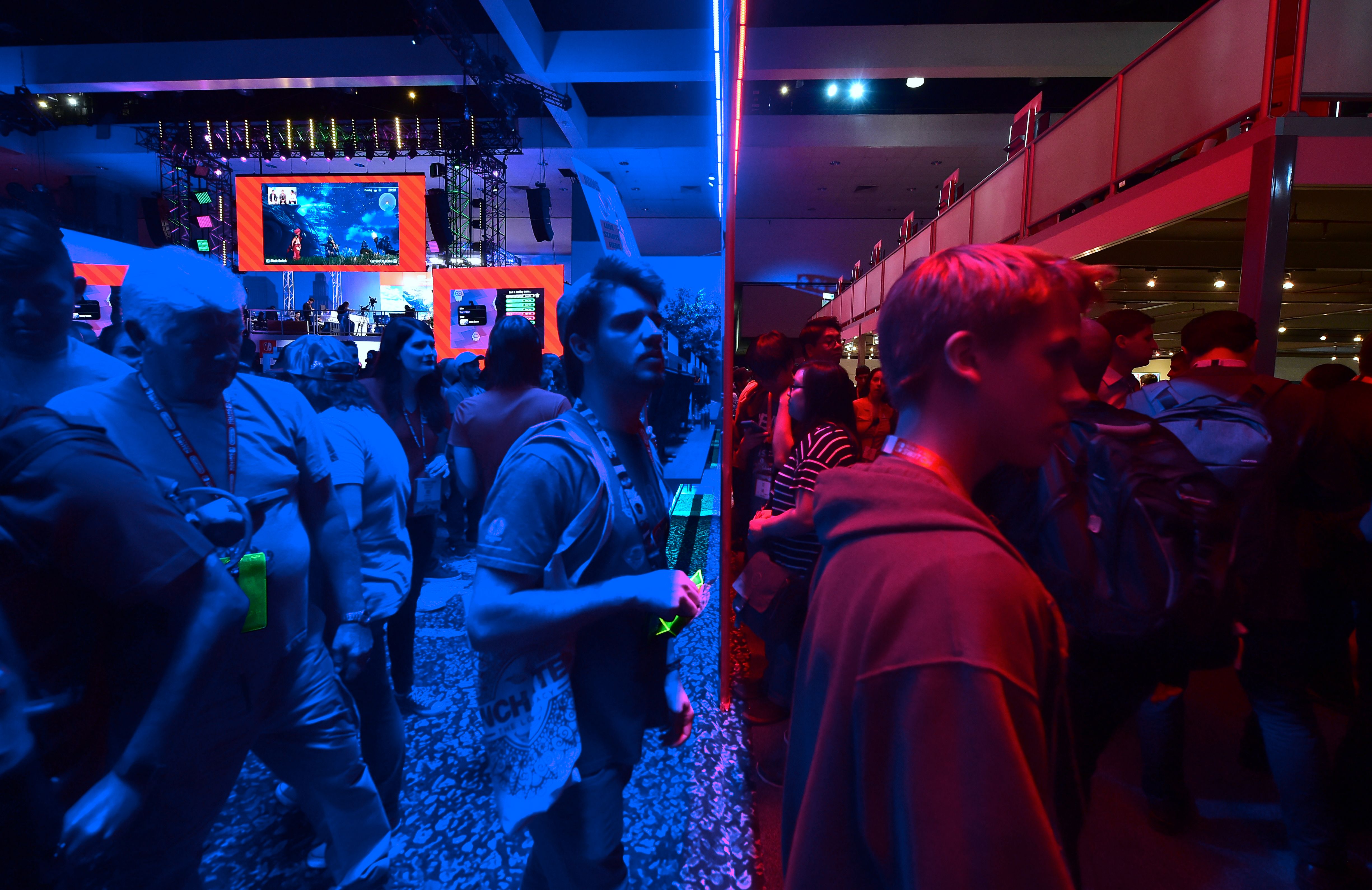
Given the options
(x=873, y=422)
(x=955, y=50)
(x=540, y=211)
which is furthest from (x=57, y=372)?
(x=540, y=211)

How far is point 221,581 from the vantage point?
44.6 inches

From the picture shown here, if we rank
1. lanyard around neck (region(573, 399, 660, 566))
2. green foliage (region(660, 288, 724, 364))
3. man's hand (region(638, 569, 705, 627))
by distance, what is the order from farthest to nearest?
green foliage (region(660, 288, 724, 364)), lanyard around neck (region(573, 399, 660, 566)), man's hand (region(638, 569, 705, 627))

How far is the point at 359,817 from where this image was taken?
5.14 feet

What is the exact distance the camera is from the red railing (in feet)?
9.55

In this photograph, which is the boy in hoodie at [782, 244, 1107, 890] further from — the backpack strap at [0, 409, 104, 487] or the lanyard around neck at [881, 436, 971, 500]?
the backpack strap at [0, 409, 104, 487]

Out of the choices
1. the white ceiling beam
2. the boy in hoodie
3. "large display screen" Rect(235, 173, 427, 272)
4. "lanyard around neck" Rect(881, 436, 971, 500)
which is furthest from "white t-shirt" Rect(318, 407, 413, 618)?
the white ceiling beam

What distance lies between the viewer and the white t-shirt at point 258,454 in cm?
118

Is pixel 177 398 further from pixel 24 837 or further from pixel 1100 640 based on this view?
pixel 1100 640

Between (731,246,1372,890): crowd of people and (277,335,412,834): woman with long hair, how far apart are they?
51.1 inches

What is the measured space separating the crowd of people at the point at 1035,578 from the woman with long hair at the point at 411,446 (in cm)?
159

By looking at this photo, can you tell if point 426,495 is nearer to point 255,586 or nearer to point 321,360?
point 321,360

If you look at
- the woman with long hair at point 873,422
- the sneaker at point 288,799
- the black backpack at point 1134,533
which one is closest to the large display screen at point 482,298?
the woman with long hair at point 873,422

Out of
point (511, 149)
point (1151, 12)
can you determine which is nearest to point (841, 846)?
point (1151, 12)

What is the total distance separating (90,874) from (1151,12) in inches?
534
